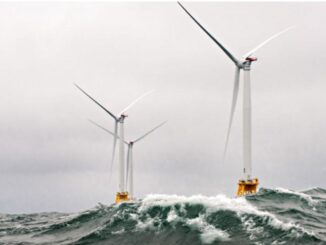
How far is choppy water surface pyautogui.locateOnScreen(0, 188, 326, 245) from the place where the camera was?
132ft

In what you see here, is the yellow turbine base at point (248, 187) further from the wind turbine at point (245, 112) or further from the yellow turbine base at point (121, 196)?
the yellow turbine base at point (121, 196)

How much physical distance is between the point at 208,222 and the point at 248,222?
3.54 meters

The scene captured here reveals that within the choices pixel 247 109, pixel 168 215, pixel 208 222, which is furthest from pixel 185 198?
pixel 247 109

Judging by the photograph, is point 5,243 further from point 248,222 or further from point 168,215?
point 248,222

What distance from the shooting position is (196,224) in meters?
44.4

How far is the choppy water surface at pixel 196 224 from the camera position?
1588 inches

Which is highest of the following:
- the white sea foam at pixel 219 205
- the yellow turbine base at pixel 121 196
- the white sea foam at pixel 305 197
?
the yellow turbine base at pixel 121 196

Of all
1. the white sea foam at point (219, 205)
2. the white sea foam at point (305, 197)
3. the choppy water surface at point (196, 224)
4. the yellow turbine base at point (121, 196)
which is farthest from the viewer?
the yellow turbine base at point (121, 196)

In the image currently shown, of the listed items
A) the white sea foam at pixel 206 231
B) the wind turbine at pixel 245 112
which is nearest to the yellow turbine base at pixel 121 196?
the wind turbine at pixel 245 112

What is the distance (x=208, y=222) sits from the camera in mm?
44469

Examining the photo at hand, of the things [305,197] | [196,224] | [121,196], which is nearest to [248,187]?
[305,197]

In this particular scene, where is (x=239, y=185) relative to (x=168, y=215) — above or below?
above

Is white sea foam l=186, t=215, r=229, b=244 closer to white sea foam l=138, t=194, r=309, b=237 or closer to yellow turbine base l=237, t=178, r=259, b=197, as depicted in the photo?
white sea foam l=138, t=194, r=309, b=237

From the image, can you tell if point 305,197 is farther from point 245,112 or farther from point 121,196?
point 121,196
